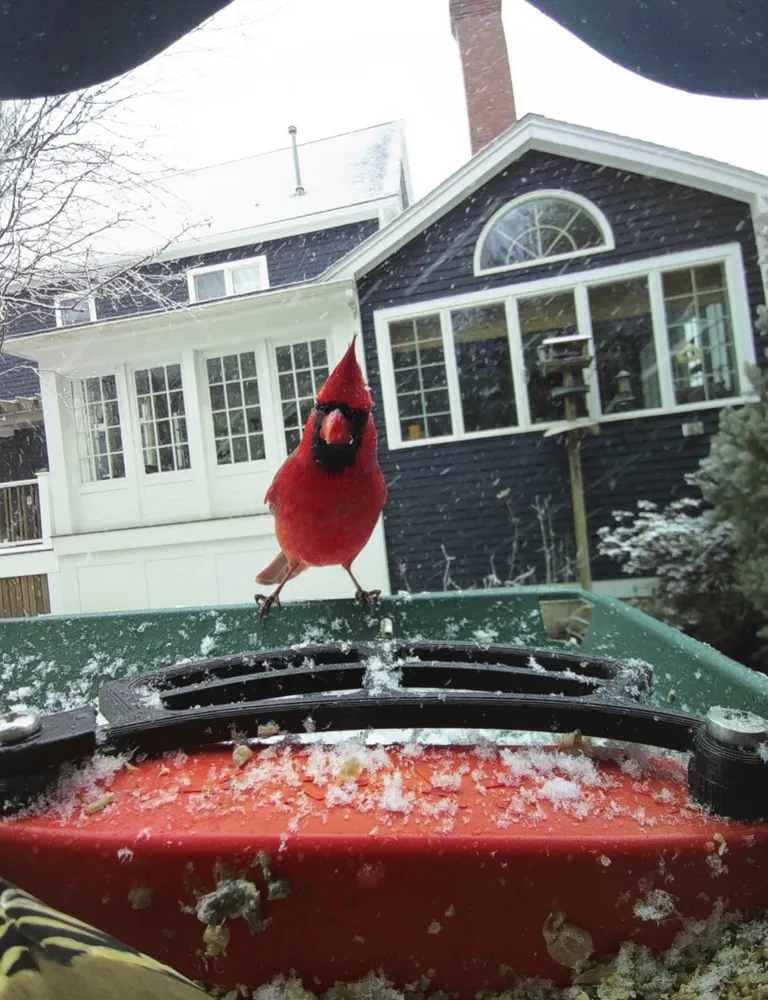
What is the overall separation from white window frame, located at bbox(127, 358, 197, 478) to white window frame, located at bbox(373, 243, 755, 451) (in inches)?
42.6

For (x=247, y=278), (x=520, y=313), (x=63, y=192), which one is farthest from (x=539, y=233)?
(x=63, y=192)

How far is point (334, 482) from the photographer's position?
986 mm

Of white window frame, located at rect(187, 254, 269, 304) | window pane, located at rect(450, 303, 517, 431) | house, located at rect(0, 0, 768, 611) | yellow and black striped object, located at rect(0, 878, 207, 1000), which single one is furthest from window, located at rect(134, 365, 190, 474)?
yellow and black striped object, located at rect(0, 878, 207, 1000)

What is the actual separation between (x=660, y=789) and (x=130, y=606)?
191 centimetres

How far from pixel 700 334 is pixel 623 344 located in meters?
0.36

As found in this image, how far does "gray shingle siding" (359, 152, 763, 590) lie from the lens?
2.90m

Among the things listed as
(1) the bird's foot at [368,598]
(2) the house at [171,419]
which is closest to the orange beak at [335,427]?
(1) the bird's foot at [368,598]

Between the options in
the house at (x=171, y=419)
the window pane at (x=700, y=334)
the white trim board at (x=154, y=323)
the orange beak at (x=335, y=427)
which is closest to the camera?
the orange beak at (x=335, y=427)

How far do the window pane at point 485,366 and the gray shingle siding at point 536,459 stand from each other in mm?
159

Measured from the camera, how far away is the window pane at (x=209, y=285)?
2.58 meters

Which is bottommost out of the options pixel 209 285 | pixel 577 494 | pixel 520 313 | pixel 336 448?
pixel 577 494

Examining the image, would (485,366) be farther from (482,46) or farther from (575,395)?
(482,46)

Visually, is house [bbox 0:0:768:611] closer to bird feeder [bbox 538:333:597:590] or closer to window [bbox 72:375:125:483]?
bird feeder [bbox 538:333:597:590]

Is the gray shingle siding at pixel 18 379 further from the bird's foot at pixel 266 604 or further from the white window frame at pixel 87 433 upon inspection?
the bird's foot at pixel 266 604
